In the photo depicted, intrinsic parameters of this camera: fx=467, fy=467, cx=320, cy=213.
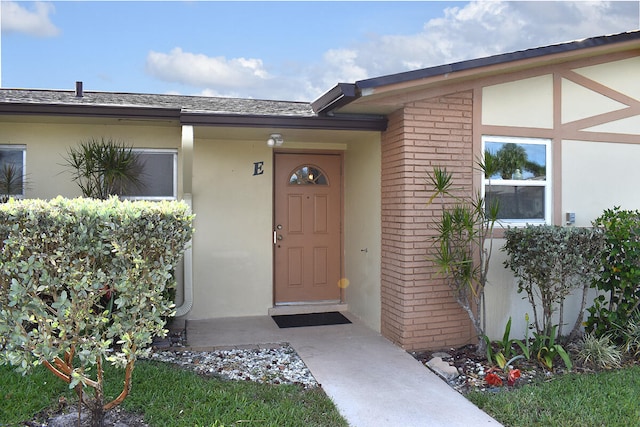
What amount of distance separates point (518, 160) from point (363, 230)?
7.67 feet

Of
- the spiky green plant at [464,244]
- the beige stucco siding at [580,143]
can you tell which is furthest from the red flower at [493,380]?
the beige stucco siding at [580,143]

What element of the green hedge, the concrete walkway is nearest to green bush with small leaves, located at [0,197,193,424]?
the green hedge

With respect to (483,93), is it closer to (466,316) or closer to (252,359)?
(466,316)

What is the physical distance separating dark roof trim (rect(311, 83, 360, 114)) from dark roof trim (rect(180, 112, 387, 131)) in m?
0.19

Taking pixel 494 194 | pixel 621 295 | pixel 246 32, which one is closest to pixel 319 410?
pixel 494 194

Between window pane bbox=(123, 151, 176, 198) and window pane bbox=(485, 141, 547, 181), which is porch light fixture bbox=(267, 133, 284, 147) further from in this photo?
window pane bbox=(485, 141, 547, 181)

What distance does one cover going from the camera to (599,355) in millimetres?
5117

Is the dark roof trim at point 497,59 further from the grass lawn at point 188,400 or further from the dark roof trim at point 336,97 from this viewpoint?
the grass lawn at point 188,400

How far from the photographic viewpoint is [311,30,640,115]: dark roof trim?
197 inches

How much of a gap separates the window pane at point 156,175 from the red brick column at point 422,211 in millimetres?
3392

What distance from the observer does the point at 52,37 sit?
480 inches

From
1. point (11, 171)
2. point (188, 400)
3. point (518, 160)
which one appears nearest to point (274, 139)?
point (518, 160)

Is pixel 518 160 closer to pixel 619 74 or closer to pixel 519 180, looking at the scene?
pixel 519 180

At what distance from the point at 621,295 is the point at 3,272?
6370 mm
